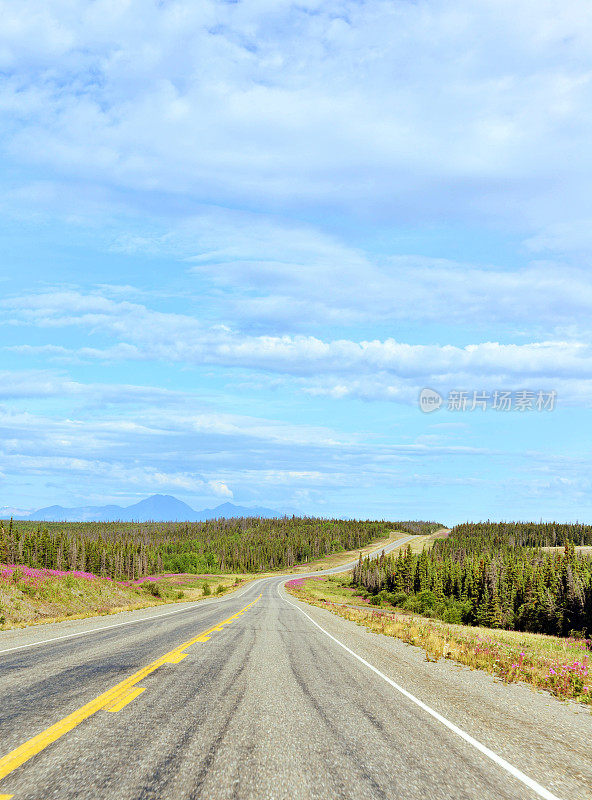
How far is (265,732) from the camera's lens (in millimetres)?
6191

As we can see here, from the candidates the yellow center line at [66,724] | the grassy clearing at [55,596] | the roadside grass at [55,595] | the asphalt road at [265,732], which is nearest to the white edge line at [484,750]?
the asphalt road at [265,732]

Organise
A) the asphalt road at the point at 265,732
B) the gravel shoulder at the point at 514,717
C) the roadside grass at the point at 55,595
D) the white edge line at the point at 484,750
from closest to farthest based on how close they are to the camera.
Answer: the asphalt road at the point at 265,732 → the white edge line at the point at 484,750 → the gravel shoulder at the point at 514,717 → the roadside grass at the point at 55,595

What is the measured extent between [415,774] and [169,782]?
2.63m

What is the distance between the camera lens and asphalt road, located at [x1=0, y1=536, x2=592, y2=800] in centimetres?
458

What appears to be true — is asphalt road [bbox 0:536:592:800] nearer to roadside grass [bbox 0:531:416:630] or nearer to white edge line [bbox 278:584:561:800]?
white edge line [bbox 278:584:561:800]

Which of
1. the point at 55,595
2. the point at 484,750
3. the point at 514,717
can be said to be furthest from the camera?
the point at 55,595

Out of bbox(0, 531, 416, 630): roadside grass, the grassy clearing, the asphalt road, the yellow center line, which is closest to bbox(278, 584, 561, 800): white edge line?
the asphalt road

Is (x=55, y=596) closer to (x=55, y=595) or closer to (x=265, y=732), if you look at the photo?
(x=55, y=595)

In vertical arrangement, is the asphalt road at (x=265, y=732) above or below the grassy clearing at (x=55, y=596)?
above

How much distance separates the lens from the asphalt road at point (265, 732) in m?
4.58

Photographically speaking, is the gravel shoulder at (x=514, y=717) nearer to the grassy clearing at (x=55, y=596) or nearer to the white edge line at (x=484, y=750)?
the white edge line at (x=484, y=750)

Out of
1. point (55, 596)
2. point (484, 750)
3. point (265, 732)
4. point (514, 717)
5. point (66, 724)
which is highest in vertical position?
point (66, 724)

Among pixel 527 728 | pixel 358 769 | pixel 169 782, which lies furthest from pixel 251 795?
pixel 527 728

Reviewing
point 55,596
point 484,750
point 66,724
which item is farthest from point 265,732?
point 55,596
